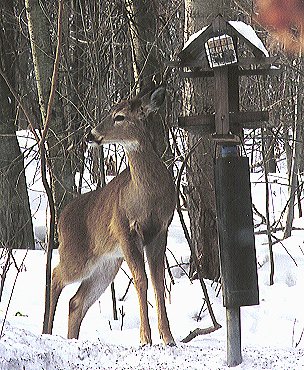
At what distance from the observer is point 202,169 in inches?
275

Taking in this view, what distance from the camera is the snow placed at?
451 centimetres

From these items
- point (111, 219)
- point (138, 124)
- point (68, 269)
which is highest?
point (138, 124)

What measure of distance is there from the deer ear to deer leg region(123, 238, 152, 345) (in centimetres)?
88

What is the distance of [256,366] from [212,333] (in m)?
1.51

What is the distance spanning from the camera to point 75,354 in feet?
14.9

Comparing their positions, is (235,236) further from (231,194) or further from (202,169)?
(202,169)

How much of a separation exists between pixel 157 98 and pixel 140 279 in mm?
1155

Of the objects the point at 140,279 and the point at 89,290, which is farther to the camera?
the point at 89,290

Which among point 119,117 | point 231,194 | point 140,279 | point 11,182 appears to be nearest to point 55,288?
point 140,279

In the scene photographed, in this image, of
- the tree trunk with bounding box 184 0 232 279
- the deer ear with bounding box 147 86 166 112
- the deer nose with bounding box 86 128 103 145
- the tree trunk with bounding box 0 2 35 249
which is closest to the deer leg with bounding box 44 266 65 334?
the deer nose with bounding box 86 128 103 145

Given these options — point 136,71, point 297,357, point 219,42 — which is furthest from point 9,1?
point 297,357

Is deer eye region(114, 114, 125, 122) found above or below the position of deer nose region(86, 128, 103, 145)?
above

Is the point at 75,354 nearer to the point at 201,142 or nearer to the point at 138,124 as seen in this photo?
the point at 138,124

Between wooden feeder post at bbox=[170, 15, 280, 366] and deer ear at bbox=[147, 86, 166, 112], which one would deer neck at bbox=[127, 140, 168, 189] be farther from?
wooden feeder post at bbox=[170, 15, 280, 366]
